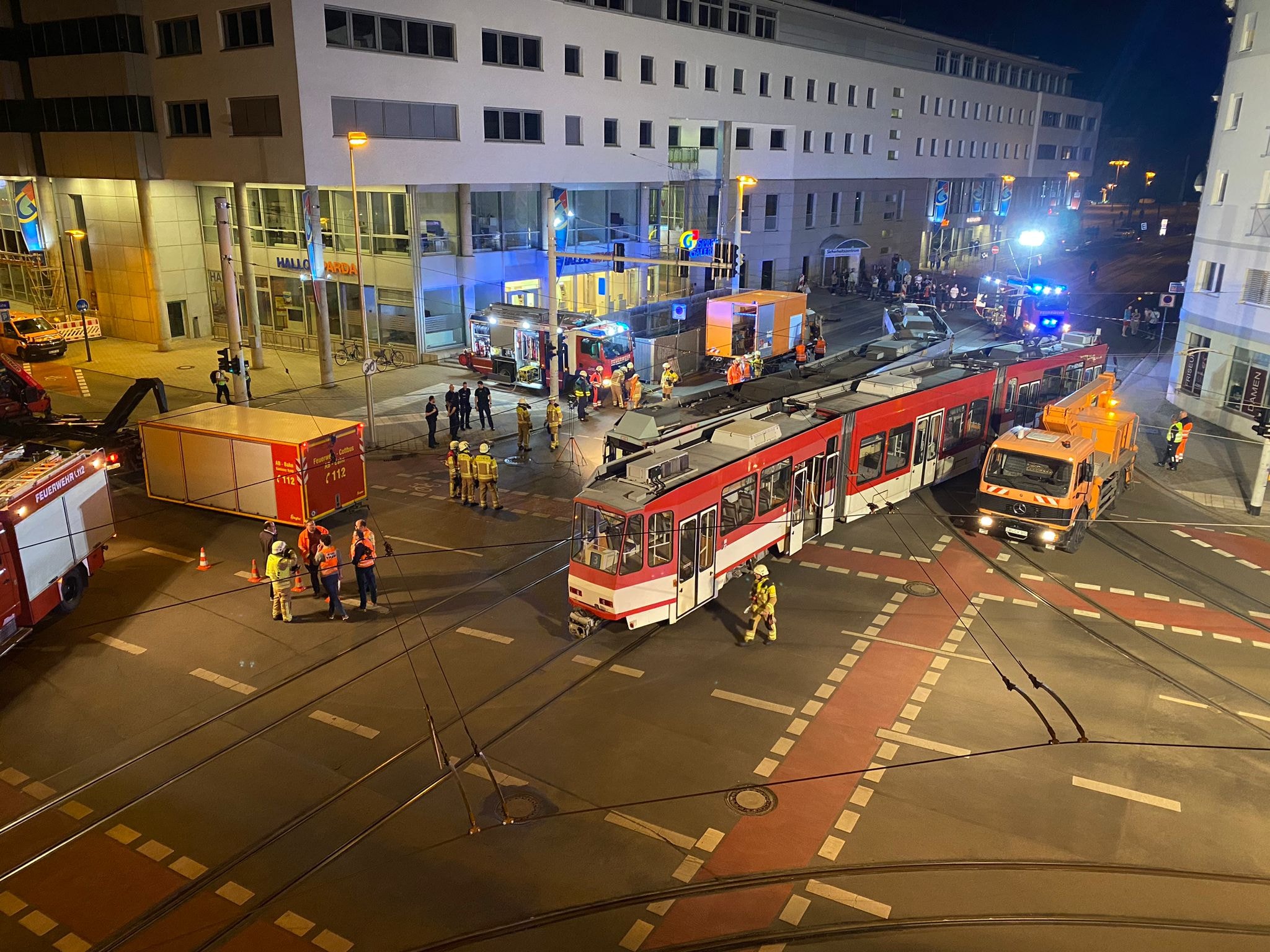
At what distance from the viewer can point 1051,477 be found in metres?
19.0

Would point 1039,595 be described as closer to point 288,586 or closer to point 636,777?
point 636,777

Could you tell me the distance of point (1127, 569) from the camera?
18.6m

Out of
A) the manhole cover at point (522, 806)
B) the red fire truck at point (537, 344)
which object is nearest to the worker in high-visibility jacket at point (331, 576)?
the manhole cover at point (522, 806)

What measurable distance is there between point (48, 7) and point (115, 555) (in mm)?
32067

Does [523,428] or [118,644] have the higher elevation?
[523,428]

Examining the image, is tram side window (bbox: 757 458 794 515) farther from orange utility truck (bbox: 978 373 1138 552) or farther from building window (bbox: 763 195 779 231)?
building window (bbox: 763 195 779 231)

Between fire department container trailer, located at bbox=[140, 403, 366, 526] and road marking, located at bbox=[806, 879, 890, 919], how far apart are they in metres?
14.0

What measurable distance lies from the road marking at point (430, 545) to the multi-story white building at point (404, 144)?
1511cm

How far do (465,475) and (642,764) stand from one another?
437 inches

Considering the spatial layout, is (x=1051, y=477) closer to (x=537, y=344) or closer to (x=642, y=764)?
(x=642, y=764)

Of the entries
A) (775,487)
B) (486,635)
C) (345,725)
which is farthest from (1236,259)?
(345,725)

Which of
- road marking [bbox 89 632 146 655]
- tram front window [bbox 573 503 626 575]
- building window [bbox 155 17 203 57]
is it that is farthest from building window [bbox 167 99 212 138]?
tram front window [bbox 573 503 626 575]

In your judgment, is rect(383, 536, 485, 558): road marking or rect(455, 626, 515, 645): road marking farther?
rect(383, 536, 485, 558): road marking

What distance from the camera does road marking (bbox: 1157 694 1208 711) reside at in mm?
13477
